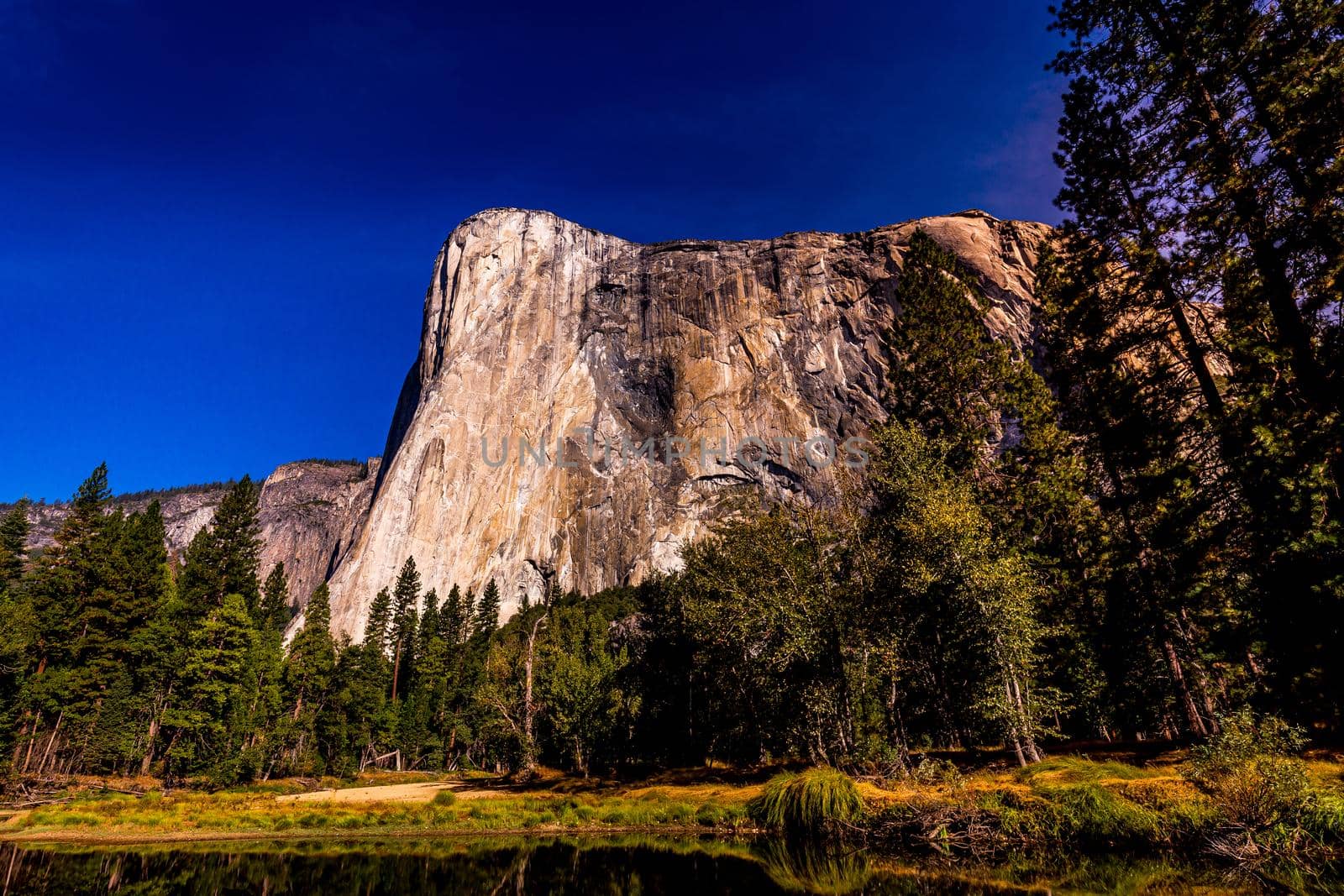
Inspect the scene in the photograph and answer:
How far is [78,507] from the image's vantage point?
43.3 m

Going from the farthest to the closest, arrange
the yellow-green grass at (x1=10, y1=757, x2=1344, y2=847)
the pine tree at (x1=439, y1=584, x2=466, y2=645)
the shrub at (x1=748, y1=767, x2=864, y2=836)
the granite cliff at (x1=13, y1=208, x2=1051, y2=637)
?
the granite cliff at (x1=13, y1=208, x2=1051, y2=637) < the pine tree at (x1=439, y1=584, x2=466, y2=645) < the shrub at (x1=748, y1=767, x2=864, y2=836) < the yellow-green grass at (x1=10, y1=757, x2=1344, y2=847)

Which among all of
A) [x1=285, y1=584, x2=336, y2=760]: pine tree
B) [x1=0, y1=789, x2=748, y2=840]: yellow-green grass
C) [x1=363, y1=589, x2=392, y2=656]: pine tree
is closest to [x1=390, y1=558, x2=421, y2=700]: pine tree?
[x1=363, y1=589, x2=392, y2=656]: pine tree

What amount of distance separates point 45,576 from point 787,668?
4750 centimetres

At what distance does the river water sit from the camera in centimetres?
952

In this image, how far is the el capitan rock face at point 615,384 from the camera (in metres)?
95.1

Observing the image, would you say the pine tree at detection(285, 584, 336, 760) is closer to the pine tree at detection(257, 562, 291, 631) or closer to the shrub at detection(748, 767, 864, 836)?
the pine tree at detection(257, 562, 291, 631)

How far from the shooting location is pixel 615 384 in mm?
107438

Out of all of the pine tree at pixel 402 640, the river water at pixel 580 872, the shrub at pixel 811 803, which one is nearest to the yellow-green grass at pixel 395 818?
the shrub at pixel 811 803

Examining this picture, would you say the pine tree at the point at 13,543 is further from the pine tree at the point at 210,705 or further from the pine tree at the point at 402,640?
the pine tree at the point at 402,640

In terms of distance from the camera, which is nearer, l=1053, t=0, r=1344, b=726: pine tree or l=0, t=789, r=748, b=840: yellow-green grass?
l=1053, t=0, r=1344, b=726: pine tree

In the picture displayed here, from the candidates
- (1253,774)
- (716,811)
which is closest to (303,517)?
(716,811)

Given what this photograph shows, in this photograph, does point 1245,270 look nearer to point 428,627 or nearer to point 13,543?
point 428,627

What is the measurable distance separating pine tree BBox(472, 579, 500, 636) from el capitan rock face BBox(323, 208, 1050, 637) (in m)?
11.3

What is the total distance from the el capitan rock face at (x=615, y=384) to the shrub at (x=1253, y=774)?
7904 cm
